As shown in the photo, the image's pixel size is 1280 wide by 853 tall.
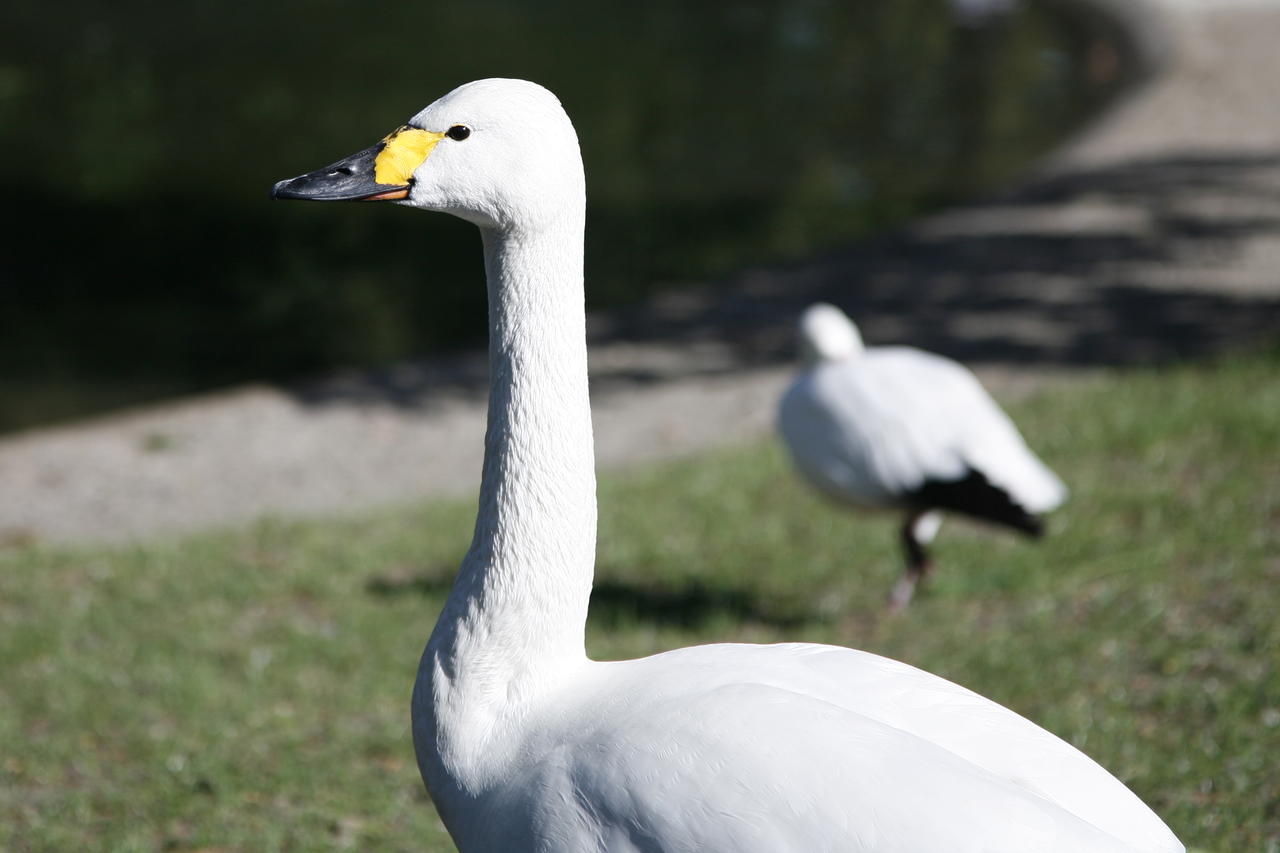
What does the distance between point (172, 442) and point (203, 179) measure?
6.52 meters

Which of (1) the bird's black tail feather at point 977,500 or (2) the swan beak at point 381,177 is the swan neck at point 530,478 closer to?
(2) the swan beak at point 381,177

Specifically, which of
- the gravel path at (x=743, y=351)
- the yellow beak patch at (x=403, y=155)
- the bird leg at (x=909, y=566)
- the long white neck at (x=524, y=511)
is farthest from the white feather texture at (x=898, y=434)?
the gravel path at (x=743, y=351)

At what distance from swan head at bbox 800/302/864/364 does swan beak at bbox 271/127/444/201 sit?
3362mm

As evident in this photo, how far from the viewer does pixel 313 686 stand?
4.71 m

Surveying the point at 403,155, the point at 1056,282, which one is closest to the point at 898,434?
the point at 403,155

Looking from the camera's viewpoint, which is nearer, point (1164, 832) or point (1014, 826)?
point (1014, 826)

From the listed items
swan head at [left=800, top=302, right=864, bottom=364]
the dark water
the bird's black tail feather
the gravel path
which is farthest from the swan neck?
the dark water

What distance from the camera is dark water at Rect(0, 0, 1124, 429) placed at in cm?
1150

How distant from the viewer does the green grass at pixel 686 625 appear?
151 inches

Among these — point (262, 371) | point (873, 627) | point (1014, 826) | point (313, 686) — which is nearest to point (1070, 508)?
point (873, 627)

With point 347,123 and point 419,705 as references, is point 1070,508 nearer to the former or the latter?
point 419,705

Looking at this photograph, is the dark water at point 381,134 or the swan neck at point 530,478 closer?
the swan neck at point 530,478

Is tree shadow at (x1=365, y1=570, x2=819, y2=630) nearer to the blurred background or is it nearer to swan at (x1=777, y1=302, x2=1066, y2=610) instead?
the blurred background

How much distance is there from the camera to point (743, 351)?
9.64m
